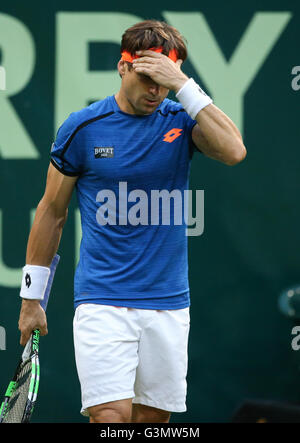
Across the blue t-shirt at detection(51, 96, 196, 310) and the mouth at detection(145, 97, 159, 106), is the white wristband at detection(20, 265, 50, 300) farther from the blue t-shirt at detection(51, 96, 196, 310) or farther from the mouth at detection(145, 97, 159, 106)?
the mouth at detection(145, 97, 159, 106)

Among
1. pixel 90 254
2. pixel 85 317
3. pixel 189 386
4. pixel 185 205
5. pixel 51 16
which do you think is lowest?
pixel 189 386

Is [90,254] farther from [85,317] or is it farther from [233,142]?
[233,142]

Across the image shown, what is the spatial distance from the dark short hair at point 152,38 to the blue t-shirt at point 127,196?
0.86ft

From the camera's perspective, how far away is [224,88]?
179 inches

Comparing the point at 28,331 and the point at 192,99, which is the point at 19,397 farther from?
the point at 192,99

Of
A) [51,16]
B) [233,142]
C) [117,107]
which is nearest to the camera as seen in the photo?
[233,142]

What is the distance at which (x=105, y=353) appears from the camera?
9.89ft

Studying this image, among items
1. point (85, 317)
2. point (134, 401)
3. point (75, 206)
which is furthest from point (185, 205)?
point (75, 206)

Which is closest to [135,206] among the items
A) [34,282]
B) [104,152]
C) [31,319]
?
[104,152]

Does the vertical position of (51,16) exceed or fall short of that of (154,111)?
it exceeds it

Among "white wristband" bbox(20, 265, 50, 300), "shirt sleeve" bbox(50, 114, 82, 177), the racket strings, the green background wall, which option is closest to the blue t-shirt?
"shirt sleeve" bbox(50, 114, 82, 177)

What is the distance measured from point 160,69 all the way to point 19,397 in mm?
1334

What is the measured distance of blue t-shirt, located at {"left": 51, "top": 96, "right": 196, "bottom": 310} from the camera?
3.08 metres

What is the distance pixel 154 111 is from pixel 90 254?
634 millimetres
